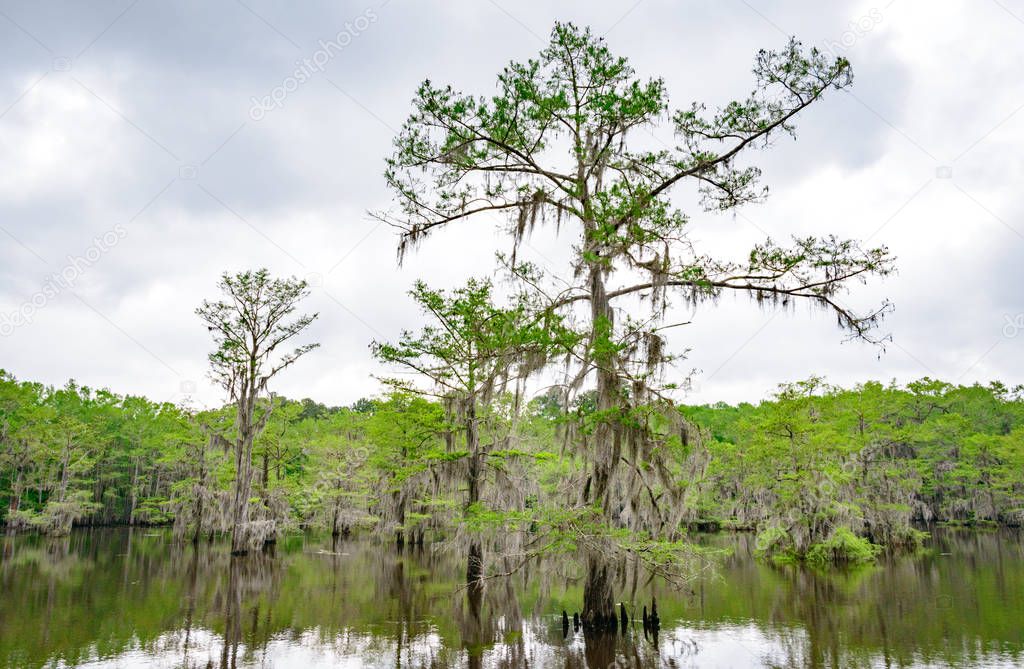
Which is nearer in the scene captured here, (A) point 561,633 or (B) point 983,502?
(A) point 561,633

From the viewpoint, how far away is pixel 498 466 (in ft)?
58.1

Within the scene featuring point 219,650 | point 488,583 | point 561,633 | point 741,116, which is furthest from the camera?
point 488,583

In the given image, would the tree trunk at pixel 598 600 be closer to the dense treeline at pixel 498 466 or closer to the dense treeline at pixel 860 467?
the dense treeline at pixel 498 466

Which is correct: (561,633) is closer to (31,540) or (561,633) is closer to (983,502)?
(31,540)

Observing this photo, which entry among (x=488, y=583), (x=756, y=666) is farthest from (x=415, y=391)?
(x=756, y=666)

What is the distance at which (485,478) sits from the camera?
1872 centimetres

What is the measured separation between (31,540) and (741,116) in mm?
42867

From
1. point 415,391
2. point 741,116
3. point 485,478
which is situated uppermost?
point 741,116

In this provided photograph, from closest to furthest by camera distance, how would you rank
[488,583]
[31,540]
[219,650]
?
[219,650]
[488,583]
[31,540]

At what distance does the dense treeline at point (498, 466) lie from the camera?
18047 millimetres

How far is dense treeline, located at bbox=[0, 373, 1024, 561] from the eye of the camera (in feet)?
59.2

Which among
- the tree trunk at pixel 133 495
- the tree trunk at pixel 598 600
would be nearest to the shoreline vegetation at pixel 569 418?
the tree trunk at pixel 598 600

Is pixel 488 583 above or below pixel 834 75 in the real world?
below

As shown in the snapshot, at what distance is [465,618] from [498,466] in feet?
16.3
